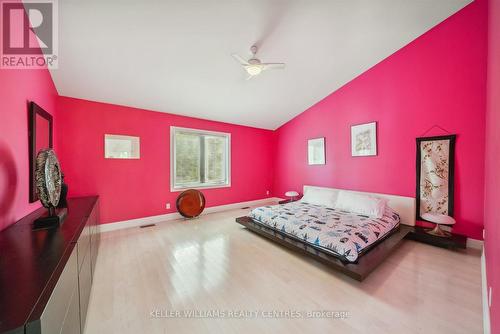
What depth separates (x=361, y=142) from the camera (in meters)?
3.75

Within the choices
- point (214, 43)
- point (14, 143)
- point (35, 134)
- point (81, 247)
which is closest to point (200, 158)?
point (214, 43)

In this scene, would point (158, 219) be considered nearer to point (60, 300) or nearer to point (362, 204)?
point (60, 300)

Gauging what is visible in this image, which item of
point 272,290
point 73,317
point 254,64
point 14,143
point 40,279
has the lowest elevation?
point 272,290

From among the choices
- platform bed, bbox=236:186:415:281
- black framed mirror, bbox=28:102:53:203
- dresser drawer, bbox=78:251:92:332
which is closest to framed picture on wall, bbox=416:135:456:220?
platform bed, bbox=236:186:415:281

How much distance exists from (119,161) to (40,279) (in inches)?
121

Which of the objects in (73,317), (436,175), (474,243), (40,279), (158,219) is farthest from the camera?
(158,219)

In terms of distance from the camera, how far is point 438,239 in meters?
2.58

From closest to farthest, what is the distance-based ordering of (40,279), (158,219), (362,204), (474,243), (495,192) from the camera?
1. (40,279)
2. (495,192)
3. (474,243)
4. (362,204)
5. (158,219)

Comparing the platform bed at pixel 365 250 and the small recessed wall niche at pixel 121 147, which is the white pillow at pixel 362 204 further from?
the small recessed wall niche at pixel 121 147

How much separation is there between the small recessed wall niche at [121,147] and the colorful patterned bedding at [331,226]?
265 centimetres

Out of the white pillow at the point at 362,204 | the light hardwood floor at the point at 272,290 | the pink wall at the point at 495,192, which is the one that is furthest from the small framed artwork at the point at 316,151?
the pink wall at the point at 495,192

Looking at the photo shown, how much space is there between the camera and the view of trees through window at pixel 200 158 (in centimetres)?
424

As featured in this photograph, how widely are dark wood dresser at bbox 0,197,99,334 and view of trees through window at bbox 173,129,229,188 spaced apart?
9.14 feet

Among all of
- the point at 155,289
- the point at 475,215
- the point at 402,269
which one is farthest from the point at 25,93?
the point at 475,215
